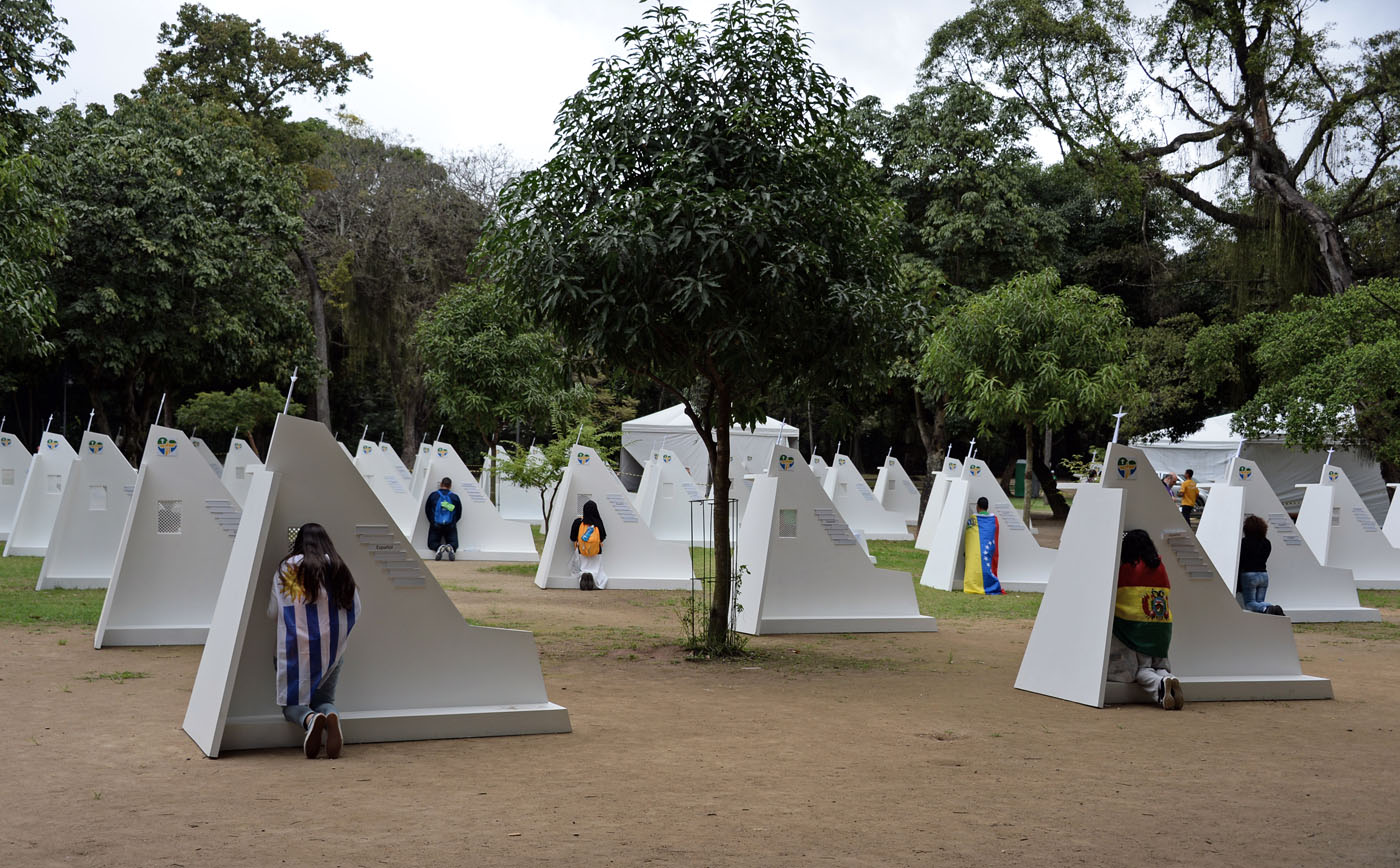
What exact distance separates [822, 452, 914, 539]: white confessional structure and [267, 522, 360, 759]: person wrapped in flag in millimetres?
18370

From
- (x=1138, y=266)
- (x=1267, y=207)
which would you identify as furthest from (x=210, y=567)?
(x=1138, y=266)

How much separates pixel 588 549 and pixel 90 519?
581 centimetres

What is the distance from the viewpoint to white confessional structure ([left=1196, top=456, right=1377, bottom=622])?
45.1ft

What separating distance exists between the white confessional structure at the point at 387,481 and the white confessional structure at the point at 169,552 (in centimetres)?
1111

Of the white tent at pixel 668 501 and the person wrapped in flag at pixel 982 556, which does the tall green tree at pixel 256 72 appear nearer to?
the white tent at pixel 668 501

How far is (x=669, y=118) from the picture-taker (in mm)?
9266

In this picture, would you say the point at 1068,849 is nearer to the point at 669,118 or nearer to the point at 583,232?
the point at 583,232

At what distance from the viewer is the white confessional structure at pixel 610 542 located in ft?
51.1

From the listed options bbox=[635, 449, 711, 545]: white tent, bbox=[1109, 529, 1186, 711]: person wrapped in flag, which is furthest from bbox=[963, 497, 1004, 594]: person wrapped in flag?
bbox=[1109, 529, 1186, 711]: person wrapped in flag

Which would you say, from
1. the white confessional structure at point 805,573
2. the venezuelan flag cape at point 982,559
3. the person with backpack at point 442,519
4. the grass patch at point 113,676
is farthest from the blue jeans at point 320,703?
the person with backpack at point 442,519

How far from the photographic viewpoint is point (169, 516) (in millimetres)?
10297

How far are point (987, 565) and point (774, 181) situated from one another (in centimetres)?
818

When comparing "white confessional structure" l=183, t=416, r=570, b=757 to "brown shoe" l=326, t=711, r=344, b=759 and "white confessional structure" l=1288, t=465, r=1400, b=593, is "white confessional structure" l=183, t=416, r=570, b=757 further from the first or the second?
"white confessional structure" l=1288, t=465, r=1400, b=593

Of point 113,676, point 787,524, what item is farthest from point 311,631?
point 787,524
